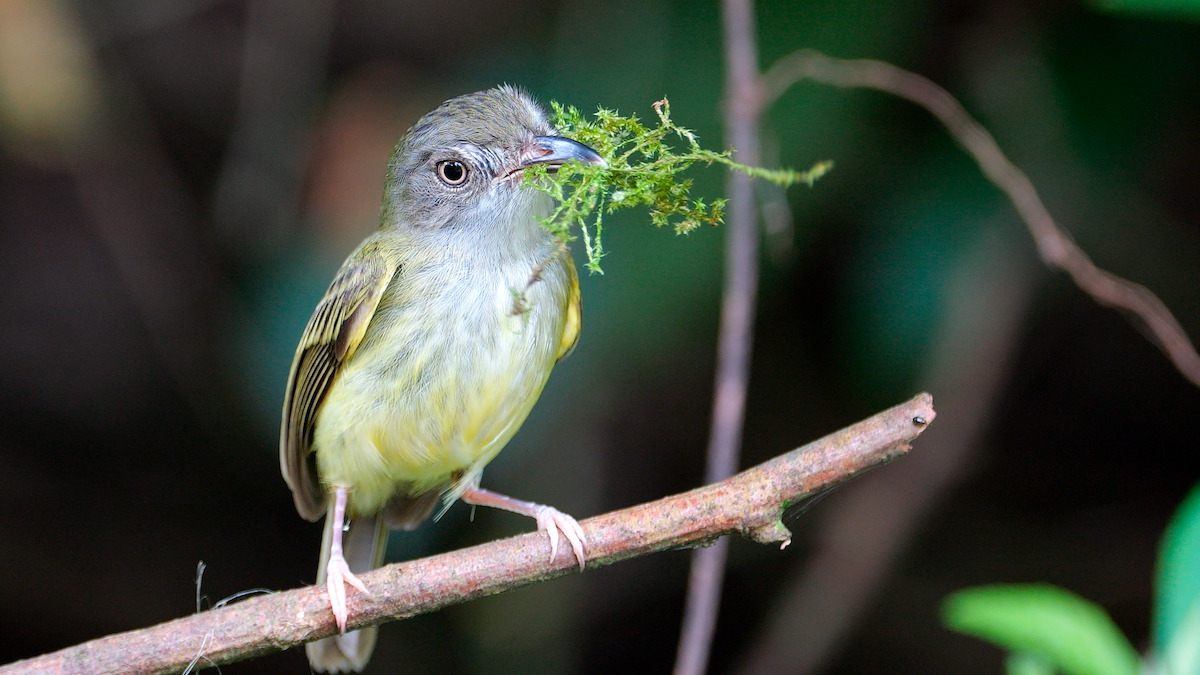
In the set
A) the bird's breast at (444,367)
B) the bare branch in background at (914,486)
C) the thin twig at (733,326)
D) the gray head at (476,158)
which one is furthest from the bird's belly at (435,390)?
the bare branch in background at (914,486)

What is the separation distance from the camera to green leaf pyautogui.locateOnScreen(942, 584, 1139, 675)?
197cm

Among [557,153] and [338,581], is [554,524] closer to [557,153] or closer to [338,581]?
[338,581]

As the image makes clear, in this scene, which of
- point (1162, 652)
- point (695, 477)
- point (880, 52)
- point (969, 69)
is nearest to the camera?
point (1162, 652)

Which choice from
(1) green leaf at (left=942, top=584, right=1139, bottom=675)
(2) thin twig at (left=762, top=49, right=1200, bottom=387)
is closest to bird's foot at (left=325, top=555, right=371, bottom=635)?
(1) green leaf at (left=942, top=584, right=1139, bottom=675)

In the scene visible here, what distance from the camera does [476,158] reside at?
3.07 m

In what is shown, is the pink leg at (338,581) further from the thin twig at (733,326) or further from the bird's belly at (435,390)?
the thin twig at (733,326)

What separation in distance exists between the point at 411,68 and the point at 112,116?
4.98ft

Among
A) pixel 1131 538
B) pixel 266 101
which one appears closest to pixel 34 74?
pixel 266 101

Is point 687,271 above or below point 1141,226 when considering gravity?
below

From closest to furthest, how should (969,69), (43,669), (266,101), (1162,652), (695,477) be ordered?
(1162,652), (43,669), (969,69), (266,101), (695,477)

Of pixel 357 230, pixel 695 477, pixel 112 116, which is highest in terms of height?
pixel 112 116

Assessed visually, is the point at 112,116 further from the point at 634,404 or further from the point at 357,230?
the point at 634,404

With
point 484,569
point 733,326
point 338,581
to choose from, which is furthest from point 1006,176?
point 338,581

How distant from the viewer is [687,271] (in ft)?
14.6
